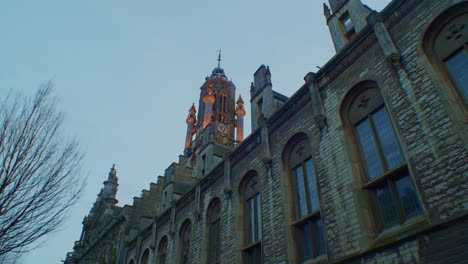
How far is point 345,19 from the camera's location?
1205 cm

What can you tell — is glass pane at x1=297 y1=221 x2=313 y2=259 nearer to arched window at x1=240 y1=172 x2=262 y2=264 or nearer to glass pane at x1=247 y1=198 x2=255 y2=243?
arched window at x1=240 y1=172 x2=262 y2=264

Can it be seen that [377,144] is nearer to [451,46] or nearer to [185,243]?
[451,46]

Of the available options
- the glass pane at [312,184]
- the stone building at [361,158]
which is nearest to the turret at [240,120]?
the stone building at [361,158]

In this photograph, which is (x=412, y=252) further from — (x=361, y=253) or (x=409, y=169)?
(x=409, y=169)

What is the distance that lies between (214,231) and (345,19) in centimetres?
1049

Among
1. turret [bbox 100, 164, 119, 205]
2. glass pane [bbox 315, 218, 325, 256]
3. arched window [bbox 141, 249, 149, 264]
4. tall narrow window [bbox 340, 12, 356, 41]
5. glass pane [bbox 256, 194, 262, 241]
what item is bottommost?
glass pane [bbox 315, 218, 325, 256]

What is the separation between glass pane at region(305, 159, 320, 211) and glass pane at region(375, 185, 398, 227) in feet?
6.87

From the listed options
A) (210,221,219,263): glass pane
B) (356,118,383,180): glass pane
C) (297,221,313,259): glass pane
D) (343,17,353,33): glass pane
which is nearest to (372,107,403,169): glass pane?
(356,118,383,180): glass pane

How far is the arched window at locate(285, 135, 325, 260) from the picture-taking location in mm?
9867

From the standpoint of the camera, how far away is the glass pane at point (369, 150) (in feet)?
28.6

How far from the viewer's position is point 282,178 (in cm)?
1143

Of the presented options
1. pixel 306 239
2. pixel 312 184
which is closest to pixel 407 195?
pixel 312 184

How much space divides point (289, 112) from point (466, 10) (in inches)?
235

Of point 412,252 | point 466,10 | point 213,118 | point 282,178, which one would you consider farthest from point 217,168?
point 213,118
